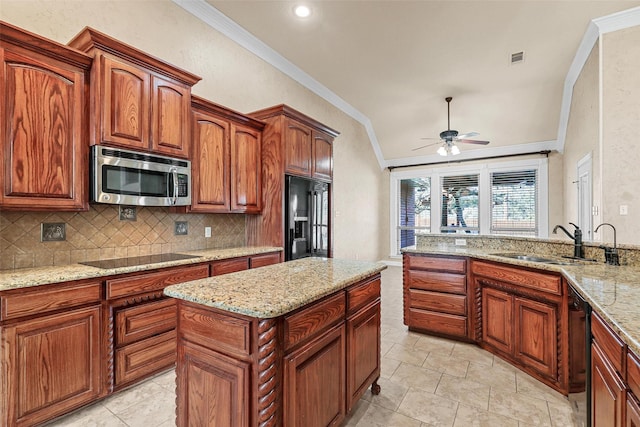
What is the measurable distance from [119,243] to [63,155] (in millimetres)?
838

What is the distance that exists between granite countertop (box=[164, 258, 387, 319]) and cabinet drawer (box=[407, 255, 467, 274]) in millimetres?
1260

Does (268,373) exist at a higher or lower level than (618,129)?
lower

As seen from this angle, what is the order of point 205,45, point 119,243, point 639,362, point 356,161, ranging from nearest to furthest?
point 639,362
point 119,243
point 205,45
point 356,161

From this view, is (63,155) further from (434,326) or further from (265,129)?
(434,326)

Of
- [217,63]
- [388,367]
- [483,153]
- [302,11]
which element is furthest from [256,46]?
[483,153]

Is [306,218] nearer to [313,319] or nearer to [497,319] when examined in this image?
[497,319]

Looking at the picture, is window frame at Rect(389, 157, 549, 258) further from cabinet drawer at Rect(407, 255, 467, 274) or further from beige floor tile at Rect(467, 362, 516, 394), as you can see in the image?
beige floor tile at Rect(467, 362, 516, 394)

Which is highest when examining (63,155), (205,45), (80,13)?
(205,45)

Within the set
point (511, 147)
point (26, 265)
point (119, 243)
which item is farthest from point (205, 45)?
point (511, 147)

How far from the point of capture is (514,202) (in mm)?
6715

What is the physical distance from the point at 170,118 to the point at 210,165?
58 centimetres

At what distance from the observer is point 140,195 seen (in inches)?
93.0

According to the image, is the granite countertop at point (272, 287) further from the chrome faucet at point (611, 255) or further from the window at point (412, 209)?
the window at point (412, 209)

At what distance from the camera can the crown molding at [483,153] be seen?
6.32m
